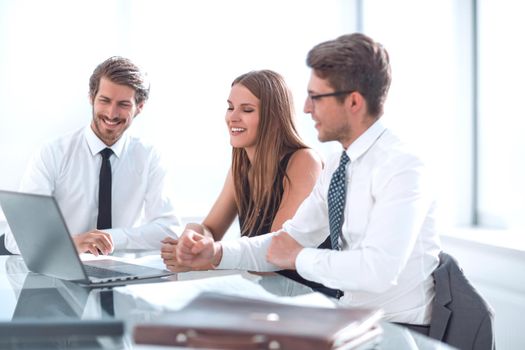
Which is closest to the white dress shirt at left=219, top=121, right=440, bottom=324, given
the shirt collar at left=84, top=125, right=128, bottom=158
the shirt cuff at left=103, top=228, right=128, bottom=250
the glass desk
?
the glass desk

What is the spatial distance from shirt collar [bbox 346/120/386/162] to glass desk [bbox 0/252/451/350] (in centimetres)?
43

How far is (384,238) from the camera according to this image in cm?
197

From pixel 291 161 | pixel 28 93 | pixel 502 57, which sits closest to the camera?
pixel 291 161

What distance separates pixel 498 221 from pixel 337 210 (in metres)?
1.95

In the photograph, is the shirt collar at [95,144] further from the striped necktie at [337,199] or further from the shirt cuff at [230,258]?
the striped necktie at [337,199]

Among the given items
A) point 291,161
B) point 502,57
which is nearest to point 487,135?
point 502,57

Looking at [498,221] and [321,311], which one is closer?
[321,311]

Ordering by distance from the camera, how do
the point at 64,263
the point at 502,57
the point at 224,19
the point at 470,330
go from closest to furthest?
1. the point at 470,330
2. the point at 64,263
3. the point at 502,57
4. the point at 224,19

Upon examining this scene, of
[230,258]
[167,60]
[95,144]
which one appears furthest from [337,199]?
[167,60]

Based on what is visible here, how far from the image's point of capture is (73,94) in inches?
172

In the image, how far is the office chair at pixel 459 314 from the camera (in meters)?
1.97

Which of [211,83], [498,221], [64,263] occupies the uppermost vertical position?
[211,83]

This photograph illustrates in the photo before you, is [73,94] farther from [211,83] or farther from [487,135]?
[487,135]

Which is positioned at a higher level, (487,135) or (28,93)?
(28,93)
